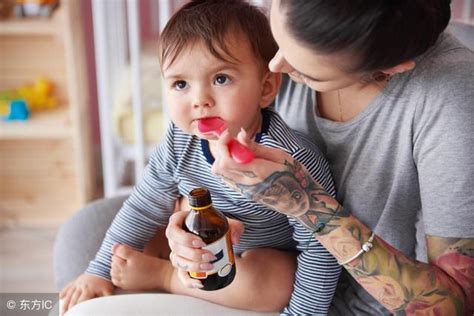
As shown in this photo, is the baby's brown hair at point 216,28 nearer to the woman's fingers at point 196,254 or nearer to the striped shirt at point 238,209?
the striped shirt at point 238,209

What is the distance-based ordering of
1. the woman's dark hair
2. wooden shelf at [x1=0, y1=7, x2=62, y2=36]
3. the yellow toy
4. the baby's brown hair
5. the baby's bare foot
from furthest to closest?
1. the yellow toy
2. wooden shelf at [x1=0, y1=7, x2=62, y2=36]
3. the baby's bare foot
4. the baby's brown hair
5. the woman's dark hair

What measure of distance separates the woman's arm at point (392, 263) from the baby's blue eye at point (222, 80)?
22 centimetres

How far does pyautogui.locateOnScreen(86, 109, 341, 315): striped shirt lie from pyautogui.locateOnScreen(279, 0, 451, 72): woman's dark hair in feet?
0.81

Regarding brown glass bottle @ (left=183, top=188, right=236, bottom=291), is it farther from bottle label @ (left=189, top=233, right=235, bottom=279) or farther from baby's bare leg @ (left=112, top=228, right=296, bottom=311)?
baby's bare leg @ (left=112, top=228, right=296, bottom=311)

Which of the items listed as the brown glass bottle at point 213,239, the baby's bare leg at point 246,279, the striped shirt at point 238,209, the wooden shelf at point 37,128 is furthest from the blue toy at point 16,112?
the brown glass bottle at point 213,239

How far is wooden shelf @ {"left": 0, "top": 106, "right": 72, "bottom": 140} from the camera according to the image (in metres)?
2.24

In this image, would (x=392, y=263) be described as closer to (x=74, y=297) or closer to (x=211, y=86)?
(x=211, y=86)

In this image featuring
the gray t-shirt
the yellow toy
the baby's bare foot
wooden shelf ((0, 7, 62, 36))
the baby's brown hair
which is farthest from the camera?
the yellow toy

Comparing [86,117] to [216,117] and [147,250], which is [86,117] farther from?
[216,117]

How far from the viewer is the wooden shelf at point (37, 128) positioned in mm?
2244

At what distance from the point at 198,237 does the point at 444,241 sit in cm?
36

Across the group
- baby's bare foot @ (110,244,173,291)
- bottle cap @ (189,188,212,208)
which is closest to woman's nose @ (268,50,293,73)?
bottle cap @ (189,188,212,208)

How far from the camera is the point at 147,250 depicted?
1.29 meters

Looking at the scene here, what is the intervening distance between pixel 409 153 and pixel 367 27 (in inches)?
10.7
